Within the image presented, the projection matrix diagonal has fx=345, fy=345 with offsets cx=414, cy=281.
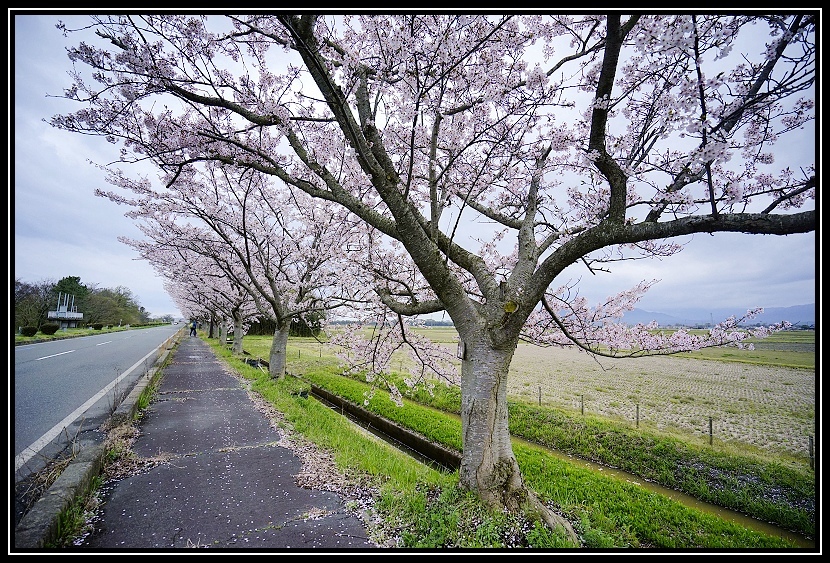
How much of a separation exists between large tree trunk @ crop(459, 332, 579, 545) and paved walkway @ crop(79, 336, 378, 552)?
4.27 feet

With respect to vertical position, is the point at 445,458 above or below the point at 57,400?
below

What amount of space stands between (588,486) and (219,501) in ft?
22.2

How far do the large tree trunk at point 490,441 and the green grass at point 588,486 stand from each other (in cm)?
22

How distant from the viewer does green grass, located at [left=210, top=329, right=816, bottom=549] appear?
11.0ft

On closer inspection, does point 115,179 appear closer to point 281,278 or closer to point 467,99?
point 281,278

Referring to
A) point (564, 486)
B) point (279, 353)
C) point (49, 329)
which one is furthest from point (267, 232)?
point (49, 329)

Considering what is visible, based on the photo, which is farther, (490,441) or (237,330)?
(237,330)

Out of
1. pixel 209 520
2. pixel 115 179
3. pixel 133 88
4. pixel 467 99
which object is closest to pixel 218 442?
pixel 209 520

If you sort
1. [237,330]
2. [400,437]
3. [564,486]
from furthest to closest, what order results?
[237,330] → [400,437] → [564,486]

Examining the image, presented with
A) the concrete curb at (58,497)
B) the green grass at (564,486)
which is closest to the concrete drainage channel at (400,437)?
the green grass at (564,486)

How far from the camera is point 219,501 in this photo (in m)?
3.66

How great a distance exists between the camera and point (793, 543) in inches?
226

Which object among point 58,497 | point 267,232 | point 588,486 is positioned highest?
point 267,232

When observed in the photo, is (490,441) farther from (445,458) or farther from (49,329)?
(49,329)
